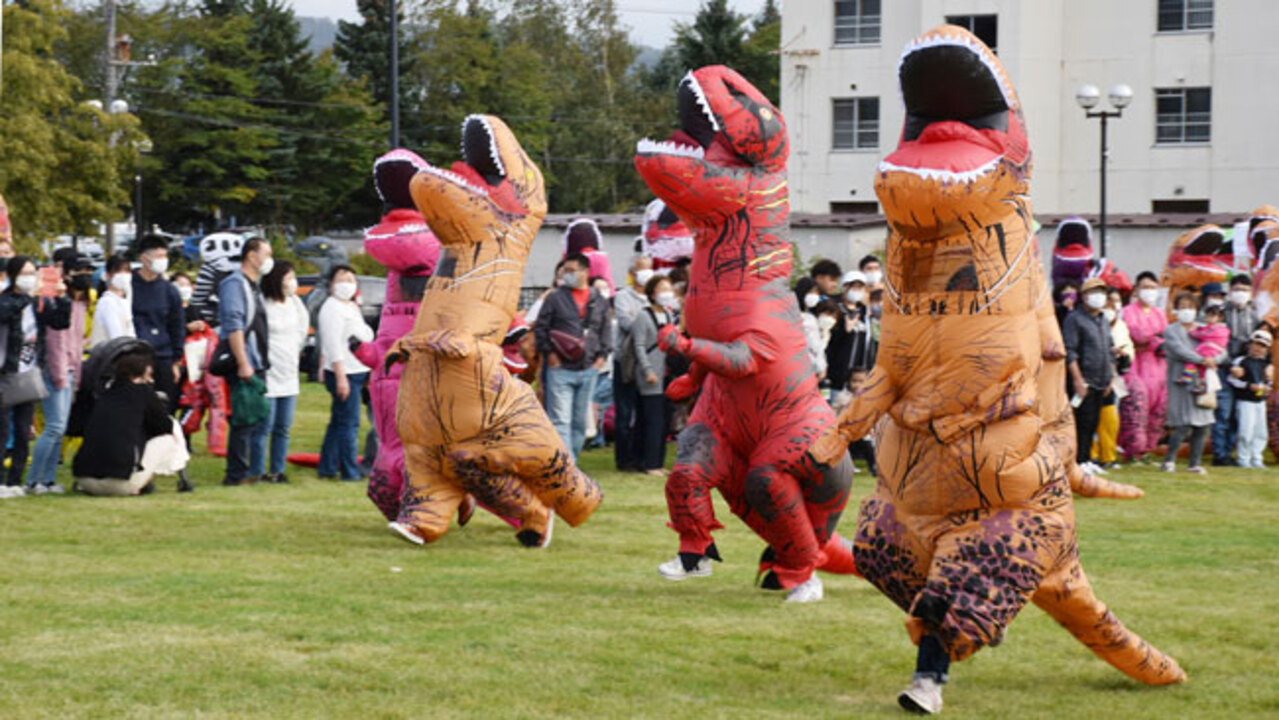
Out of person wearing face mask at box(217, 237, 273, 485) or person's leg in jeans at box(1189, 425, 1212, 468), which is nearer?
person wearing face mask at box(217, 237, 273, 485)

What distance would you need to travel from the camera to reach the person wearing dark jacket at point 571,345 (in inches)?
570

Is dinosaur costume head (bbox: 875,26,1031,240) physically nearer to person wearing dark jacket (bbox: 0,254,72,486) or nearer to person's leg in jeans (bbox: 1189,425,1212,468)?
person wearing dark jacket (bbox: 0,254,72,486)

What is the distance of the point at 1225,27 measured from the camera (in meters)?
37.0

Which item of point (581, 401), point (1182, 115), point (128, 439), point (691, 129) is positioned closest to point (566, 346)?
point (581, 401)

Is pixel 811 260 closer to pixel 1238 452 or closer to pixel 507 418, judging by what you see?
pixel 1238 452

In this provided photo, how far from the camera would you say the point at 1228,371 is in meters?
16.2

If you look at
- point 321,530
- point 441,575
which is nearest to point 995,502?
point 441,575

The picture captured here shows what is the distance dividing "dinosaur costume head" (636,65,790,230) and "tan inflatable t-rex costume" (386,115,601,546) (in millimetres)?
1469

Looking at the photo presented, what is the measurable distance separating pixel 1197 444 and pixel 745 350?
27.9ft

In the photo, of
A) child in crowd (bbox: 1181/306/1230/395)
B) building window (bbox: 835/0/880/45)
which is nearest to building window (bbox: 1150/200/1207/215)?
building window (bbox: 835/0/880/45)

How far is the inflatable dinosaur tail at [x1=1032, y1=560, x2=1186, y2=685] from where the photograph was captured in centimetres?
646

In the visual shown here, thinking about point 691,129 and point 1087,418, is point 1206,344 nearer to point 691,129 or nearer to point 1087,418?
point 1087,418

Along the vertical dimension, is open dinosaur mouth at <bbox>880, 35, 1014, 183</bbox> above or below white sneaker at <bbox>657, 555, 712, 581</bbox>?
above

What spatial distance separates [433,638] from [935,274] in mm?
2812
